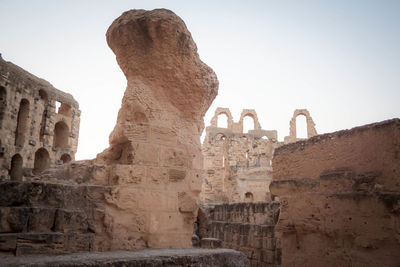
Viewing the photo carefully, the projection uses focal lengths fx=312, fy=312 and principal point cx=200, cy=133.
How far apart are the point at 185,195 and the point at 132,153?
0.71m

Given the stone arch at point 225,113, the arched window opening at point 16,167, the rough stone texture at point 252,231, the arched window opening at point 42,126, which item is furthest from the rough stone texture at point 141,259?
the stone arch at point 225,113

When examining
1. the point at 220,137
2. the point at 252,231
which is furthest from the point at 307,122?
the point at 252,231

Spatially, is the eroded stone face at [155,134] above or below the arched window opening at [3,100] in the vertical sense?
below

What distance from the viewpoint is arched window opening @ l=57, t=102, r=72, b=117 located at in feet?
68.0

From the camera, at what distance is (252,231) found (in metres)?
7.68

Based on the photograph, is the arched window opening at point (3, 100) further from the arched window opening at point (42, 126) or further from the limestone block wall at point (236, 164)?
the limestone block wall at point (236, 164)

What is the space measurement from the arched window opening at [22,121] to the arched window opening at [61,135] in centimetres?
328

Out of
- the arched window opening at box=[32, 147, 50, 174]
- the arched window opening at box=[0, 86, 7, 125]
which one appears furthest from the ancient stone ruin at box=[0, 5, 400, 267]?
the arched window opening at box=[32, 147, 50, 174]

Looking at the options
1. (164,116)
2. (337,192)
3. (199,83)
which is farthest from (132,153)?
(337,192)

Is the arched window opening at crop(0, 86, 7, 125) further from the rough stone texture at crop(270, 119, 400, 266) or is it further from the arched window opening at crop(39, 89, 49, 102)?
the rough stone texture at crop(270, 119, 400, 266)

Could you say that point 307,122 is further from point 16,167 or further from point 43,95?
Result: point 16,167

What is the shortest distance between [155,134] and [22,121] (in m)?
16.6

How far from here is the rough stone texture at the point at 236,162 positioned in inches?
781

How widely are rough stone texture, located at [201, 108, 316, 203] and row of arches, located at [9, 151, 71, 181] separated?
991cm
